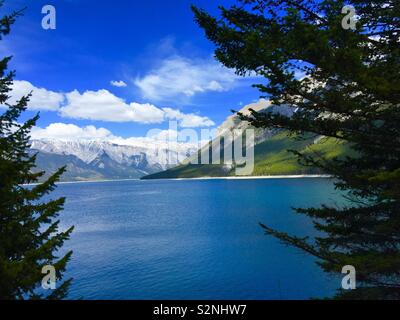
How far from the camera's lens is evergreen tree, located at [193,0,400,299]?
985cm

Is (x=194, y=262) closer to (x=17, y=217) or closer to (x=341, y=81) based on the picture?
(x=17, y=217)

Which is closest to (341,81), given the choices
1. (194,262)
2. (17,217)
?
(17,217)

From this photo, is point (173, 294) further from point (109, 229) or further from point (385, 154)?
point (109, 229)

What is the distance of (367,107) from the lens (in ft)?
38.1

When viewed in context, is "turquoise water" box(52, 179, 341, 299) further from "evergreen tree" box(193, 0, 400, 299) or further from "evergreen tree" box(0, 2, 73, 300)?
"evergreen tree" box(0, 2, 73, 300)

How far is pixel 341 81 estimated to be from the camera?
Result: 473 inches

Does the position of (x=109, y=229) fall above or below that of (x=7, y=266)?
below

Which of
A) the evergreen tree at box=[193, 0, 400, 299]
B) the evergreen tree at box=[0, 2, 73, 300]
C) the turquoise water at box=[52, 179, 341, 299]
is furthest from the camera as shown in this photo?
the turquoise water at box=[52, 179, 341, 299]

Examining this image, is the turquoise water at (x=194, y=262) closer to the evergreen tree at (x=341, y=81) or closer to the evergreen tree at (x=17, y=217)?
the evergreen tree at (x=341, y=81)

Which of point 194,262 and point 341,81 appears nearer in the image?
point 341,81

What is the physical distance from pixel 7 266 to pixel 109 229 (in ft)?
286

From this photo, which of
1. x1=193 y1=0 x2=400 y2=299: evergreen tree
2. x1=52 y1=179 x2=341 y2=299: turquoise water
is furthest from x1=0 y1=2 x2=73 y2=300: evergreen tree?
x1=52 y1=179 x2=341 y2=299: turquoise water

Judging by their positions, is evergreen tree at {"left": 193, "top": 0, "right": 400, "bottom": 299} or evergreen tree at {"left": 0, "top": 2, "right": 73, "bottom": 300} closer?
evergreen tree at {"left": 193, "top": 0, "right": 400, "bottom": 299}
